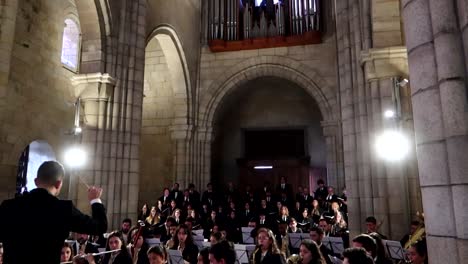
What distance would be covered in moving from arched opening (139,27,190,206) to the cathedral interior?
0.05 m

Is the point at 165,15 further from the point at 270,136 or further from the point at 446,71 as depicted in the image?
the point at 446,71

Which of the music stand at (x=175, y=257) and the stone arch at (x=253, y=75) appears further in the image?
the stone arch at (x=253, y=75)

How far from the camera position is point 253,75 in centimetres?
1342

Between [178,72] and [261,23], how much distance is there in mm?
3457

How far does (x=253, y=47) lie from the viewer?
1316 cm

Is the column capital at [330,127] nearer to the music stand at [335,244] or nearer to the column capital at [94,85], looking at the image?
the music stand at [335,244]

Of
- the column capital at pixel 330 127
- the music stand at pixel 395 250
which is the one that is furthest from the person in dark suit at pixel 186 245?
the column capital at pixel 330 127

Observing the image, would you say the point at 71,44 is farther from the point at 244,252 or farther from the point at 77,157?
the point at 244,252

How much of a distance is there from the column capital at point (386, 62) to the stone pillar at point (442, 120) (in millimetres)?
4182

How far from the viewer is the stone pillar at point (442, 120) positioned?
2.16 metres

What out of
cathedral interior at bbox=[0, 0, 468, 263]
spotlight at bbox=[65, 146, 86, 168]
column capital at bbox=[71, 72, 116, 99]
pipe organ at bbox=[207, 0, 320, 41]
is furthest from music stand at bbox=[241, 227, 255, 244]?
pipe organ at bbox=[207, 0, 320, 41]

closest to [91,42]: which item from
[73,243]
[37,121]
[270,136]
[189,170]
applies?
[37,121]

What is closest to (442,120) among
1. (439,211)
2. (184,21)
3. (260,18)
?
(439,211)

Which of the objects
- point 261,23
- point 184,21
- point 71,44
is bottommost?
point 71,44
